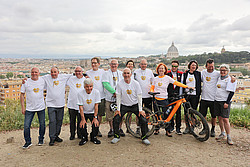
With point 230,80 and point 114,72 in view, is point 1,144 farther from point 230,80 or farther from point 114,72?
point 230,80

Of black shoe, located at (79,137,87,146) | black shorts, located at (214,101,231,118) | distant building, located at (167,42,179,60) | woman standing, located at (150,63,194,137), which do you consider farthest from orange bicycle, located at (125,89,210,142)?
distant building, located at (167,42,179,60)

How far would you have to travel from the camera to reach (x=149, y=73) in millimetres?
5059

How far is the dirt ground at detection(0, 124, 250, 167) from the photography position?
3748mm

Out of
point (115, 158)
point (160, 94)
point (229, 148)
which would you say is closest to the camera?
point (115, 158)

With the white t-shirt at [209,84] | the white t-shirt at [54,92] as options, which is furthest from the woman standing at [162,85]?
the white t-shirt at [54,92]

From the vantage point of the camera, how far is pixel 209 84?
498cm

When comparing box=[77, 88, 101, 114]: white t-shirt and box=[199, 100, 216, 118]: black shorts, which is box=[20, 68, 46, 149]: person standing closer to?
box=[77, 88, 101, 114]: white t-shirt

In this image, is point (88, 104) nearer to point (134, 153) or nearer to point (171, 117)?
point (134, 153)

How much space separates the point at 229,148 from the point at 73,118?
378 centimetres

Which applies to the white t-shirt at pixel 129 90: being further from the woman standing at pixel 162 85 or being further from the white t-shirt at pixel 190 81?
the white t-shirt at pixel 190 81

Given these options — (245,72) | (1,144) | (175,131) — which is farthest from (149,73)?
(245,72)

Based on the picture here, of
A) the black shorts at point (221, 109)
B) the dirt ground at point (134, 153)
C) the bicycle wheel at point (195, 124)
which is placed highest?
the black shorts at point (221, 109)

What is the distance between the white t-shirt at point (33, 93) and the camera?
14.5 feet

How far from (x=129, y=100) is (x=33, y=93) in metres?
2.21
